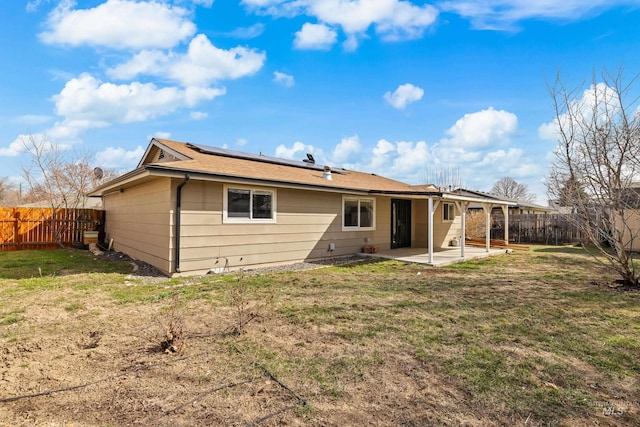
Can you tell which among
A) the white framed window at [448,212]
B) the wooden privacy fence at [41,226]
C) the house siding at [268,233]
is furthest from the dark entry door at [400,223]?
the wooden privacy fence at [41,226]

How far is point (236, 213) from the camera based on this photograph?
8211mm

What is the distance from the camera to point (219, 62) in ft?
34.8

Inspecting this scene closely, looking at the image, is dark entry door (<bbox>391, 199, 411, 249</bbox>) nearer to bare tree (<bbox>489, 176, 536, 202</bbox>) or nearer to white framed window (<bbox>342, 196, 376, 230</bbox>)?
white framed window (<bbox>342, 196, 376, 230</bbox>)

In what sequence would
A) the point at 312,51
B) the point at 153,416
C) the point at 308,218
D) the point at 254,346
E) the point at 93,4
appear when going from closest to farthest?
the point at 153,416 < the point at 254,346 < the point at 93,4 < the point at 308,218 < the point at 312,51

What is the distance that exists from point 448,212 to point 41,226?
17073 mm

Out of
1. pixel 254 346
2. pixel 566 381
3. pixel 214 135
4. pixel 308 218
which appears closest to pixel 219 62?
pixel 308 218

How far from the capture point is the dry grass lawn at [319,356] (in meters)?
2.35

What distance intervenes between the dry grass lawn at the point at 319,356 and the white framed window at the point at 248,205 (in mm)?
2335

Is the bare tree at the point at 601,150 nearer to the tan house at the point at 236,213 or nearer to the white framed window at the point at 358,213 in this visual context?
the tan house at the point at 236,213

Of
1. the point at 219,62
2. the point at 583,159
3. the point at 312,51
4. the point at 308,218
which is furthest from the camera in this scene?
the point at 312,51

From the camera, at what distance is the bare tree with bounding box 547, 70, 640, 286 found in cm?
618

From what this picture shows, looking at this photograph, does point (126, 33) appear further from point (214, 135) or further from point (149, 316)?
point (214, 135)

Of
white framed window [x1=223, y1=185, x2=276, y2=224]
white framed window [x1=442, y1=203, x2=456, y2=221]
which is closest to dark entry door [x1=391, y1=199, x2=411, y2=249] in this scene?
white framed window [x1=442, y1=203, x2=456, y2=221]

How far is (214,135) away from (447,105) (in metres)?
12.0
